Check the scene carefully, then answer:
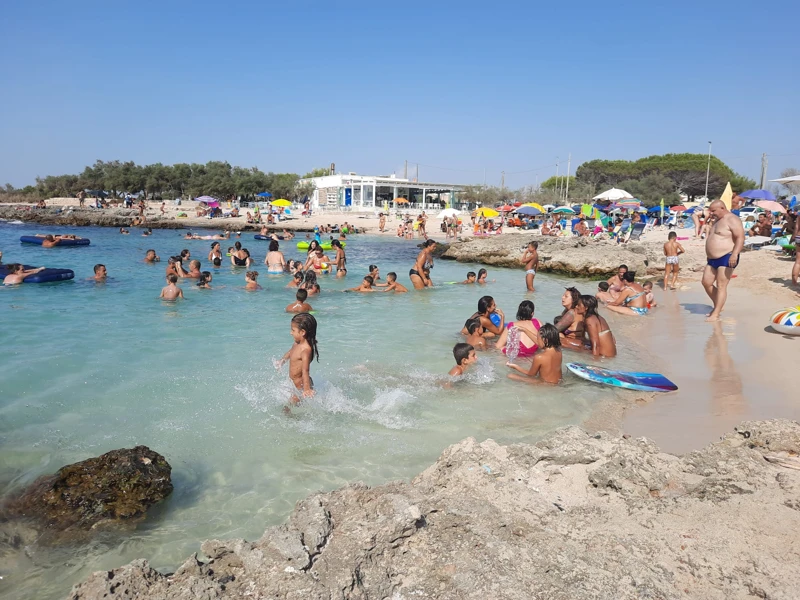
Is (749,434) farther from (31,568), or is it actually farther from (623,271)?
(623,271)

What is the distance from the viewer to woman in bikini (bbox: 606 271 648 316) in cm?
1021

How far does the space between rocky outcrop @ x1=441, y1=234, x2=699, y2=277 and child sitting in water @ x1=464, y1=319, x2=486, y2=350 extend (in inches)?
401

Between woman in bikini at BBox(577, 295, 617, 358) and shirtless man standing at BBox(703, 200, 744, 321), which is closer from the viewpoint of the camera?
woman in bikini at BBox(577, 295, 617, 358)

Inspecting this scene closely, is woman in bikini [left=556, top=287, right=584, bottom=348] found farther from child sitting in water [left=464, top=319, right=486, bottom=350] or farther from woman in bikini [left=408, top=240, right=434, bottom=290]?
woman in bikini [left=408, top=240, right=434, bottom=290]

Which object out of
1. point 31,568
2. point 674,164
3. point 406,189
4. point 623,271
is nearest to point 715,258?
point 623,271

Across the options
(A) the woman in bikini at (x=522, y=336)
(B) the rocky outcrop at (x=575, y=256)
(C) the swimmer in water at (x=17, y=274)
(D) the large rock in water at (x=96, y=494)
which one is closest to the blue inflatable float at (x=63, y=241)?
(C) the swimmer in water at (x=17, y=274)

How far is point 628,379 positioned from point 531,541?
3.99 m

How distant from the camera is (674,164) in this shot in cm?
5553

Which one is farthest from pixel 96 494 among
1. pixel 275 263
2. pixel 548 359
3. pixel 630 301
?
pixel 275 263

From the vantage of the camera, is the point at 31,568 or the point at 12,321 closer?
the point at 31,568

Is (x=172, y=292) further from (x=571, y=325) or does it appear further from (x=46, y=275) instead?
(x=571, y=325)

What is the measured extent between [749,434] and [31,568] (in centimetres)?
459

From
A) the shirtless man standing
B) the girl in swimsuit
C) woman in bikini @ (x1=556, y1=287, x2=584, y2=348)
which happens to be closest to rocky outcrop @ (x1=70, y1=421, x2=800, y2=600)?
woman in bikini @ (x1=556, y1=287, x2=584, y2=348)

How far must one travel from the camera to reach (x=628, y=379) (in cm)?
595
